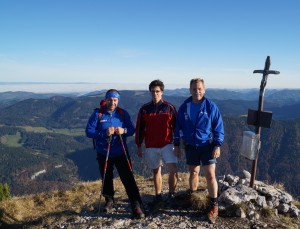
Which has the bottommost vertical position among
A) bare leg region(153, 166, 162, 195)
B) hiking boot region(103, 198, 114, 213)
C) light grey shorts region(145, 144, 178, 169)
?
hiking boot region(103, 198, 114, 213)

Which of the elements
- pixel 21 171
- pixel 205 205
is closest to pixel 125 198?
pixel 205 205

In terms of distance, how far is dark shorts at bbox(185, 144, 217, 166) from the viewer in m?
7.02

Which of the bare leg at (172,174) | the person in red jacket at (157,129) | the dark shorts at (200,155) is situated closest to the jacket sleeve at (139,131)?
the person in red jacket at (157,129)

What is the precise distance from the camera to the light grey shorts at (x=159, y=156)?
764cm

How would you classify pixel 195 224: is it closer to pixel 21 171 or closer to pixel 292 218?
pixel 292 218

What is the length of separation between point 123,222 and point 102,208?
1.36m

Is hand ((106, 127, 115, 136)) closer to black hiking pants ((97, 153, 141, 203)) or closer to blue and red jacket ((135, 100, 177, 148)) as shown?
black hiking pants ((97, 153, 141, 203))

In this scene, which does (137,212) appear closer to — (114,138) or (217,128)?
(114,138)

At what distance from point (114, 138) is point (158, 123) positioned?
1127mm

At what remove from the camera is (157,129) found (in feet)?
24.9

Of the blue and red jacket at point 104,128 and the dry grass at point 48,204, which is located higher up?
the blue and red jacket at point 104,128

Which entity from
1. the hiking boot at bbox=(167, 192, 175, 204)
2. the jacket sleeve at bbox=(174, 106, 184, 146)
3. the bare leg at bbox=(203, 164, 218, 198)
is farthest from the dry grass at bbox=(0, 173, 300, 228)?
the jacket sleeve at bbox=(174, 106, 184, 146)

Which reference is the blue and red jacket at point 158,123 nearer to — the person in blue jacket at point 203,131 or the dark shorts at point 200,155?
the person in blue jacket at point 203,131

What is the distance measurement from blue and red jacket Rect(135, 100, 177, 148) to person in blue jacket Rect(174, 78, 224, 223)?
39cm
